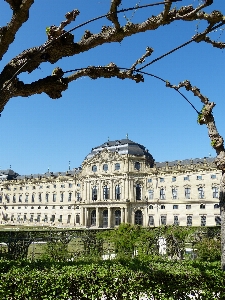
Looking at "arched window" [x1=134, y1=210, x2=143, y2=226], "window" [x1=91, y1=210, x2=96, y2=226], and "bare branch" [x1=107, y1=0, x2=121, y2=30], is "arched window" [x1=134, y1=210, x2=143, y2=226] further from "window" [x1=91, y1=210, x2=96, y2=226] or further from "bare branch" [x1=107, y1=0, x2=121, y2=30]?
"bare branch" [x1=107, y1=0, x2=121, y2=30]

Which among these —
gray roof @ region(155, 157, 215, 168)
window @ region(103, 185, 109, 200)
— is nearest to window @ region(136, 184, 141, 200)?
gray roof @ region(155, 157, 215, 168)

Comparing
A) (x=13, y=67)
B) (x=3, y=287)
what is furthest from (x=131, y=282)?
(x=13, y=67)

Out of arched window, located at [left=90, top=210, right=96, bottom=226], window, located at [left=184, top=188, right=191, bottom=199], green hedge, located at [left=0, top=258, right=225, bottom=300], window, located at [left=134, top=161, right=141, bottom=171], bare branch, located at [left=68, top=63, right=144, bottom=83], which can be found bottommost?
green hedge, located at [left=0, top=258, right=225, bottom=300]

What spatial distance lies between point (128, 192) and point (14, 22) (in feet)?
163

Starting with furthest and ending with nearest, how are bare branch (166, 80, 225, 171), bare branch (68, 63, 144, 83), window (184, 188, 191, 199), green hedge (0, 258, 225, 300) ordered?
window (184, 188, 191, 199) → bare branch (166, 80, 225, 171) → bare branch (68, 63, 144, 83) → green hedge (0, 258, 225, 300)

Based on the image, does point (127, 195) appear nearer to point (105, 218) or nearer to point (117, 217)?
point (117, 217)

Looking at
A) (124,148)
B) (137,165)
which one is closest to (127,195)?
(137,165)

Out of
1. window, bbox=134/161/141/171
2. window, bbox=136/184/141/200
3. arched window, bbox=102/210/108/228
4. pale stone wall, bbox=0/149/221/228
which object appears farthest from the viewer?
window, bbox=134/161/141/171

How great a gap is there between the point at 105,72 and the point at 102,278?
15.5 feet

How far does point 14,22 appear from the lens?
5332 mm

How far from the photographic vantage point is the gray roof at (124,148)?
2207 inches

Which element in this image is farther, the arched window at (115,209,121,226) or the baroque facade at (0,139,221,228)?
the arched window at (115,209,121,226)

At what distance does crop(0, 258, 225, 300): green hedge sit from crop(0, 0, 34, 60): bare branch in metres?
4.67

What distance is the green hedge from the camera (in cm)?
621
